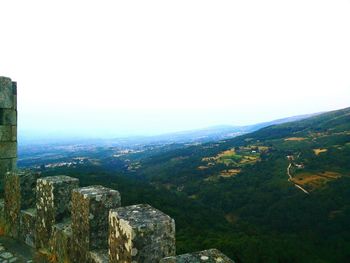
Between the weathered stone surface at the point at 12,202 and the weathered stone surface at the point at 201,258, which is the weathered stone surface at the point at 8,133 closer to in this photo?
the weathered stone surface at the point at 12,202

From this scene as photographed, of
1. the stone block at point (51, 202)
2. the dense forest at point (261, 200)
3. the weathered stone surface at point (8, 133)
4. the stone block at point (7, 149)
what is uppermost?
the weathered stone surface at point (8, 133)

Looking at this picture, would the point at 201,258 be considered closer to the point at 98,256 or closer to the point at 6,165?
the point at 98,256

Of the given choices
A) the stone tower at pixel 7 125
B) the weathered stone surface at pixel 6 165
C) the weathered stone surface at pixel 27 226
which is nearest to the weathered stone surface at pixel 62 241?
the weathered stone surface at pixel 27 226

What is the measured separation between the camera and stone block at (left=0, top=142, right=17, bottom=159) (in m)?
9.94

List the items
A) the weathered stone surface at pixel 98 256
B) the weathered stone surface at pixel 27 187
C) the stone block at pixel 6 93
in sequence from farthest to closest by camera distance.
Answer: the stone block at pixel 6 93 < the weathered stone surface at pixel 27 187 < the weathered stone surface at pixel 98 256

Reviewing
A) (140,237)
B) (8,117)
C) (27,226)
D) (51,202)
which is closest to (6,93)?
(8,117)

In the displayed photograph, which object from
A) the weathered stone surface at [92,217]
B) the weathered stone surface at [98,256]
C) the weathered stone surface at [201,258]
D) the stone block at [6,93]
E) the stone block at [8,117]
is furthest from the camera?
the stone block at [8,117]

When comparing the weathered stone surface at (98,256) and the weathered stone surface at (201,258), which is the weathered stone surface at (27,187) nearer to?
the weathered stone surface at (98,256)

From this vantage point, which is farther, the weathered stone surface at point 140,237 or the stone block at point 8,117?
the stone block at point 8,117

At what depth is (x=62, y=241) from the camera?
5.33 metres

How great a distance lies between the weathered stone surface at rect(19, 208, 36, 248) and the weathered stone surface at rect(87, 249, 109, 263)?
244cm

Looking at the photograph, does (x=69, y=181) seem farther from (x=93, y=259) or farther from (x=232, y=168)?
(x=232, y=168)

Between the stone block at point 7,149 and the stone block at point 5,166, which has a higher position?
the stone block at point 7,149

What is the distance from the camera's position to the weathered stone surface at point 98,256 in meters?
4.37
